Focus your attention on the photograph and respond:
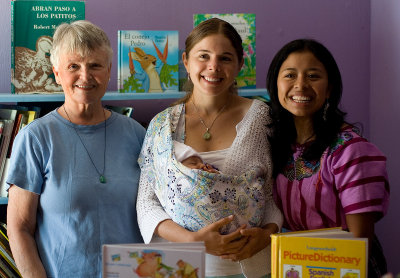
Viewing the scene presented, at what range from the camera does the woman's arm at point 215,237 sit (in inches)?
68.9

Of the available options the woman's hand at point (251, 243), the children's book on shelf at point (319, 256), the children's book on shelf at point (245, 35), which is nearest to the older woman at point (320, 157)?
the woman's hand at point (251, 243)

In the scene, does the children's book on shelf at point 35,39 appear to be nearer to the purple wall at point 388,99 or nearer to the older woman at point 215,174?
the older woman at point 215,174

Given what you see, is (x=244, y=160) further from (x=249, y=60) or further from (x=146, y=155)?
(x=249, y=60)

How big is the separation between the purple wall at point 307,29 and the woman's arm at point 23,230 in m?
0.92

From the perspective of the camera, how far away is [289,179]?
1.88 m

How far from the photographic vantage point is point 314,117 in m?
1.88

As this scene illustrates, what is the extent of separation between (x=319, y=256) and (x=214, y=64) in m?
0.82

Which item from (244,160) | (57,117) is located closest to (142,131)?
(57,117)

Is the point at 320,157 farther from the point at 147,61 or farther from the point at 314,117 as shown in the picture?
the point at 147,61

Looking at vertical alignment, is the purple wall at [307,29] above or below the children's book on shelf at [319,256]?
above

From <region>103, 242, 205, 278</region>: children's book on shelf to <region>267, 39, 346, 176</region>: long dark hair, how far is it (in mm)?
661

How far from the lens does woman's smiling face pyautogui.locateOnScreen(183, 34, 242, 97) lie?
1.91 m

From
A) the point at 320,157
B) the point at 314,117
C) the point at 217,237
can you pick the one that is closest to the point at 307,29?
the point at 314,117

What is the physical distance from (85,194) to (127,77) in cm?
63
